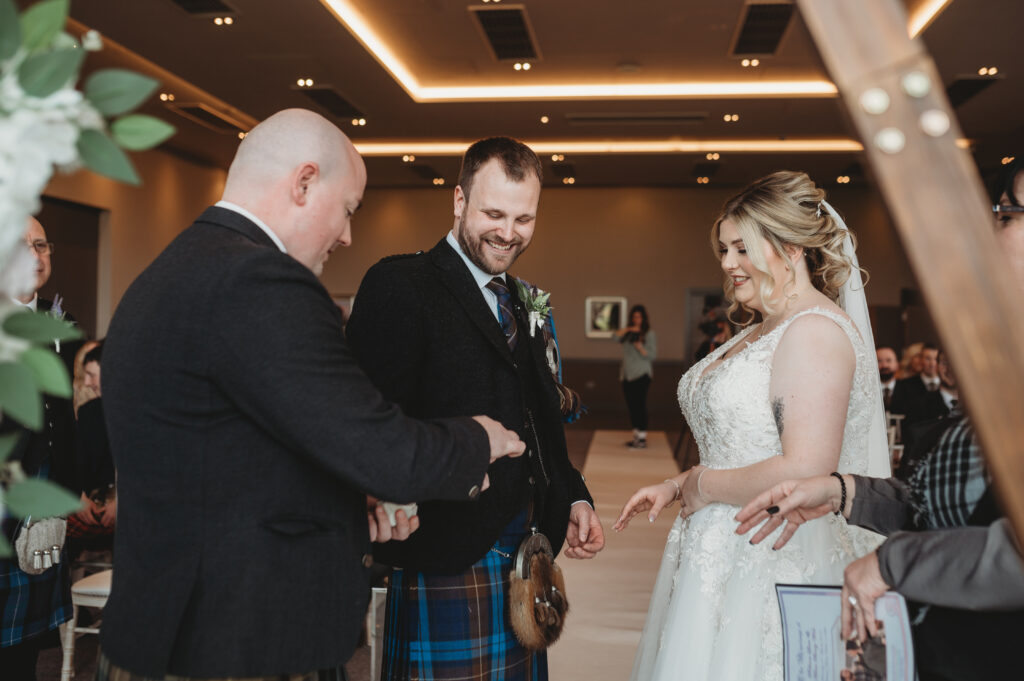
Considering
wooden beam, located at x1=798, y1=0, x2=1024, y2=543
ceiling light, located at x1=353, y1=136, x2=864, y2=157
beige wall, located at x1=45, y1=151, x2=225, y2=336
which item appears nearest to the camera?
wooden beam, located at x1=798, y1=0, x2=1024, y2=543

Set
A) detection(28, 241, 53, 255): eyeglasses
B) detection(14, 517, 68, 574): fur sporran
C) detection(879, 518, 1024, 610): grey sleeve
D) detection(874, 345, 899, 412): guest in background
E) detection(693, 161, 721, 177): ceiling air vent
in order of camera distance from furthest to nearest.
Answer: detection(693, 161, 721, 177): ceiling air vent, detection(874, 345, 899, 412): guest in background, detection(28, 241, 53, 255): eyeglasses, detection(14, 517, 68, 574): fur sporran, detection(879, 518, 1024, 610): grey sleeve

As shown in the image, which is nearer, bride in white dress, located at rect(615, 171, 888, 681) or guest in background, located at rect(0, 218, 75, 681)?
bride in white dress, located at rect(615, 171, 888, 681)

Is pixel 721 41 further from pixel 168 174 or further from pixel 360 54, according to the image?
pixel 168 174

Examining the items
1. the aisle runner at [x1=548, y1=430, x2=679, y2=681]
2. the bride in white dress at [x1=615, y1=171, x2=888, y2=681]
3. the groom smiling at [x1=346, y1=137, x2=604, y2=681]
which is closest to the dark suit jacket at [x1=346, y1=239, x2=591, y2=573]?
the groom smiling at [x1=346, y1=137, x2=604, y2=681]

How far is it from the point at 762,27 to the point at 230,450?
7.42 meters

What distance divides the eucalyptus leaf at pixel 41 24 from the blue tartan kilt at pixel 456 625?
4.74 ft

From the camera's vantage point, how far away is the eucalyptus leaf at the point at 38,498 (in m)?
0.64

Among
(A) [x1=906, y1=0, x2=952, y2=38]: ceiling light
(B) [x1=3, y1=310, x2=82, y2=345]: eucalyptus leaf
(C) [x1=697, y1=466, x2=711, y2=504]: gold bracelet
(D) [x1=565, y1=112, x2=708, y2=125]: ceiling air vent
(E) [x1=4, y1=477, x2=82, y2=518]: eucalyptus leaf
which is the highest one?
(D) [x1=565, y1=112, x2=708, y2=125]: ceiling air vent

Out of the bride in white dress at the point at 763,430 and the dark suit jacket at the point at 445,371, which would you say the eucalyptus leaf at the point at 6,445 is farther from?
the bride in white dress at the point at 763,430

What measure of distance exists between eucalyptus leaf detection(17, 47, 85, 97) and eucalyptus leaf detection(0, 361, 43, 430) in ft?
0.71

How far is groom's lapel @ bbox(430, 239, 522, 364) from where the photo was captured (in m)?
1.92

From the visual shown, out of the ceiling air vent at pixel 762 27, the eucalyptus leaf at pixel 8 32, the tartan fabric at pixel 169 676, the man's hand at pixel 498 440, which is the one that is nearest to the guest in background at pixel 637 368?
the ceiling air vent at pixel 762 27

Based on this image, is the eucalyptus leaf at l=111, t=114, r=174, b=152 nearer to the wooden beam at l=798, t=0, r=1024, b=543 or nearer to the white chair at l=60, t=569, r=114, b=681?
the wooden beam at l=798, t=0, r=1024, b=543

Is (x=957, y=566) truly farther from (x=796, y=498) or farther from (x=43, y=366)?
(x=43, y=366)
